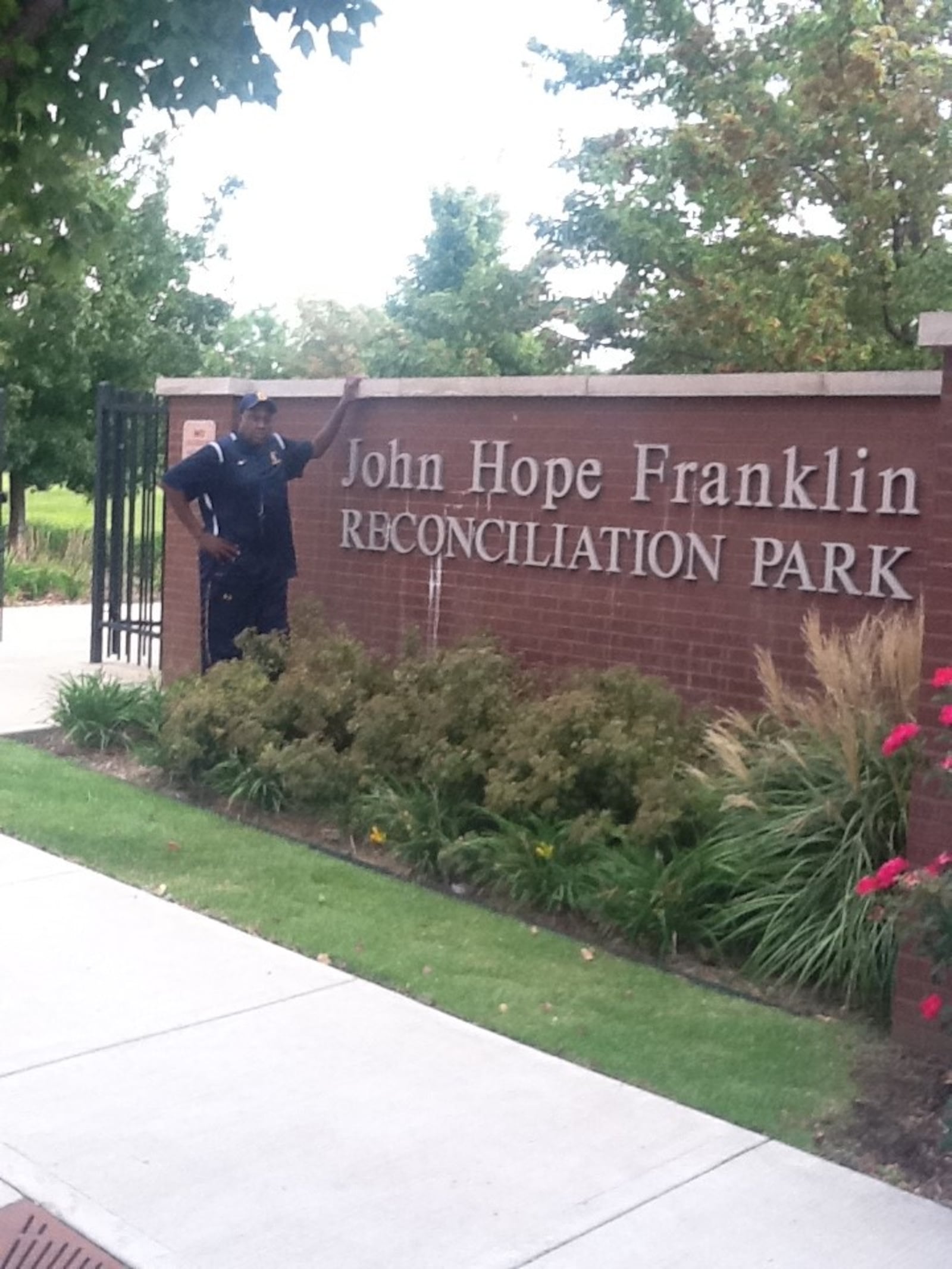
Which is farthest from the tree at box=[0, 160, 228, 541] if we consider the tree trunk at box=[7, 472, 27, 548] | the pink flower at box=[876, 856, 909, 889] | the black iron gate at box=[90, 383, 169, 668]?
the pink flower at box=[876, 856, 909, 889]

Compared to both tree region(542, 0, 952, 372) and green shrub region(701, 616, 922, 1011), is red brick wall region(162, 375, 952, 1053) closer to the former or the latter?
green shrub region(701, 616, 922, 1011)

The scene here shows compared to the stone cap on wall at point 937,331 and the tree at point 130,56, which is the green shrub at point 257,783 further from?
the stone cap on wall at point 937,331

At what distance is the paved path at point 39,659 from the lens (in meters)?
10.6

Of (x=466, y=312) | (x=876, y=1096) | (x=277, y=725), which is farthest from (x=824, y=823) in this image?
(x=466, y=312)

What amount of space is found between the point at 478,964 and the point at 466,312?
1582 centimetres

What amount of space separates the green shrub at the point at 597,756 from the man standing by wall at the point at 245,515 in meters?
2.56

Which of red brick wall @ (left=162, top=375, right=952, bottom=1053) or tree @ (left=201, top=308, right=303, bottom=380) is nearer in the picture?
red brick wall @ (left=162, top=375, right=952, bottom=1053)

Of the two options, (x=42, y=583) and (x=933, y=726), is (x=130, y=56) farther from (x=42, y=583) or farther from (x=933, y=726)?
(x=42, y=583)

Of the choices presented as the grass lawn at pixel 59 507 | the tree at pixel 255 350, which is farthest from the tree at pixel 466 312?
the grass lawn at pixel 59 507

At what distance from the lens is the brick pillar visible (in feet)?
16.4

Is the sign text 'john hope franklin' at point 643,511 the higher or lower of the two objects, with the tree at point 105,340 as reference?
lower

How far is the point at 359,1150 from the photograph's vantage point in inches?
169

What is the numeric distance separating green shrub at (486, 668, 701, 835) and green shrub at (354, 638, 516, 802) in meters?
0.17

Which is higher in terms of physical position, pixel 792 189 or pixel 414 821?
pixel 792 189
